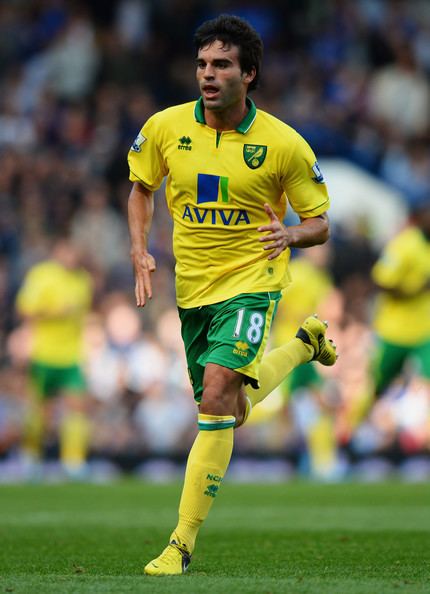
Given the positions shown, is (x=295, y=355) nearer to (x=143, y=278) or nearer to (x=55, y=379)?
(x=143, y=278)

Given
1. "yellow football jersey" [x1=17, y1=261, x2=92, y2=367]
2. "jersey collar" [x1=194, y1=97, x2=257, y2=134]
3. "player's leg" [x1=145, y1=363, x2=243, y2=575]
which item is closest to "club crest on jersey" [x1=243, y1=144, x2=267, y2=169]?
"jersey collar" [x1=194, y1=97, x2=257, y2=134]

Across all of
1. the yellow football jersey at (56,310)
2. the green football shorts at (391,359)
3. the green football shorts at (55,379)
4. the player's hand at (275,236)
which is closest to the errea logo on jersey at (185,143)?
the player's hand at (275,236)

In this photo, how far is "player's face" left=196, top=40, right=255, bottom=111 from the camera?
271 inches

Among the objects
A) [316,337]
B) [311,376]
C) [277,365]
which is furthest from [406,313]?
[277,365]

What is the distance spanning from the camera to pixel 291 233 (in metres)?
6.80

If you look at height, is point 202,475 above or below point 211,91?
below

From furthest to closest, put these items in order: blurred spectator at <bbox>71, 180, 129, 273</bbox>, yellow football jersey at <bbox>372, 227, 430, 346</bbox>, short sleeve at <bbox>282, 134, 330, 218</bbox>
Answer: blurred spectator at <bbox>71, 180, 129, 273</bbox> < yellow football jersey at <bbox>372, 227, 430, 346</bbox> < short sleeve at <bbox>282, 134, 330, 218</bbox>

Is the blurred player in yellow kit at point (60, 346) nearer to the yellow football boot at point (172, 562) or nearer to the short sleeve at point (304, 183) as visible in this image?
the short sleeve at point (304, 183)

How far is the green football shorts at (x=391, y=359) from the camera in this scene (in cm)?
1470

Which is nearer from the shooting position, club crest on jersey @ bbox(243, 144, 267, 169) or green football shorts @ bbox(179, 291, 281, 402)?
green football shorts @ bbox(179, 291, 281, 402)

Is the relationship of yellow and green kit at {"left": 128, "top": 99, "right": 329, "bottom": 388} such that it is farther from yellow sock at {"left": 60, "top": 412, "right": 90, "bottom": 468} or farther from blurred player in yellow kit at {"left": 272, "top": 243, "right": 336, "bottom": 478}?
yellow sock at {"left": 60, "top": 412, "right": 90, "bottom": 468}

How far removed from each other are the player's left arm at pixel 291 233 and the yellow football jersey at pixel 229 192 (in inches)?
2.8

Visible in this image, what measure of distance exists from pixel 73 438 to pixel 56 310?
1.48 metres

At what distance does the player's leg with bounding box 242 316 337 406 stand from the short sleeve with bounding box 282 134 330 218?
3.70 ft
